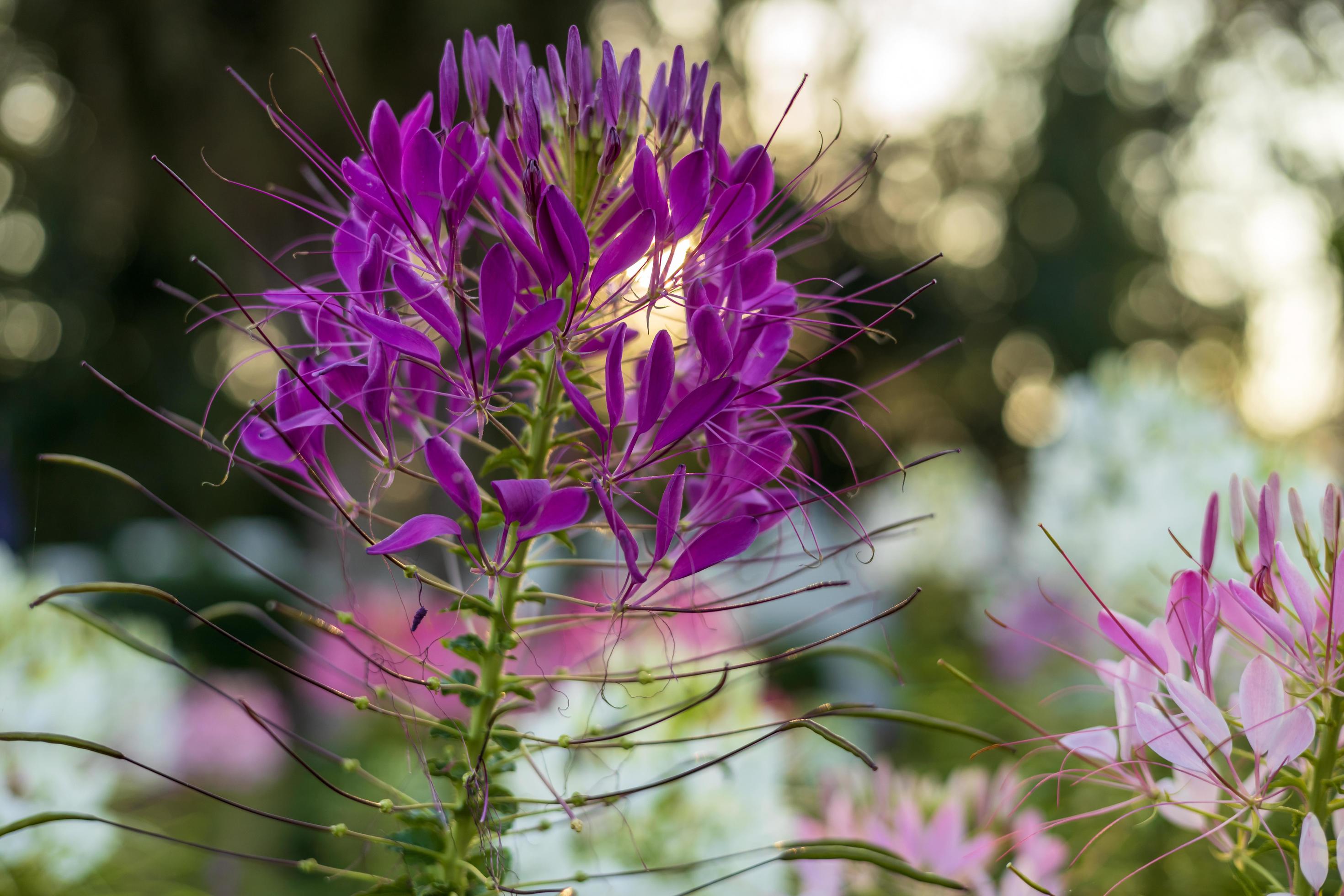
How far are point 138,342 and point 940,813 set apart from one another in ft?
31.0

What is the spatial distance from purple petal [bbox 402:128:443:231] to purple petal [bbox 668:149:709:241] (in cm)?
19

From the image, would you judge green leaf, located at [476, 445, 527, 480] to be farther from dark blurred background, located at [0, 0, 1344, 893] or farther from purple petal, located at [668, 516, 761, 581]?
dark blurred background, located at [0, 0, 1344, 893]

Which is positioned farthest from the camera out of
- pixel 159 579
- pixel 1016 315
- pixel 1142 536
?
pixel 1016 315

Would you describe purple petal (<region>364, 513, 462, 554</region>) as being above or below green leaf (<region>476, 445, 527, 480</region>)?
below

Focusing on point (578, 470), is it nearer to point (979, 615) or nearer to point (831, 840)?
point (831, 840)

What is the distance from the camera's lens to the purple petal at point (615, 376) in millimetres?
680

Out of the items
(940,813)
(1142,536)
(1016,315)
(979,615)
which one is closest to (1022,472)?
(1016,315)

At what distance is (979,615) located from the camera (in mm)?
2941

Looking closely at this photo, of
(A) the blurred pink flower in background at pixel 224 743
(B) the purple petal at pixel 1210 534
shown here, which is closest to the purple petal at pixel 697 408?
(B) the purple petal at pixel 1210 534

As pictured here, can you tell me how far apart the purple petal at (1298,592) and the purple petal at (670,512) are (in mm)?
472

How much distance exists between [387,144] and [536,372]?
234mm

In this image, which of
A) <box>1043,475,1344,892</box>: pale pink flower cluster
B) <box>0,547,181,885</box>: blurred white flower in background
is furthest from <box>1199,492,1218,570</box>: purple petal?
<box>0,547,181,885</box>: blurred white flower in background

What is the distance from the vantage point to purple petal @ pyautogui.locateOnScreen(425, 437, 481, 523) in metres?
0.66

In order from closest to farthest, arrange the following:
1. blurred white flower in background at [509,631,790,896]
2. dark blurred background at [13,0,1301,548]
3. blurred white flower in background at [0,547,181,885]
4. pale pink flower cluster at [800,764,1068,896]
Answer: pale pink flower cluster at [800,764,1068,896] < blurred white flower in background at [0,547,181,885] < blurred white flower in background at [509,631,790,896] < dark blurred background at [13,0,1301,548]
